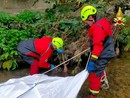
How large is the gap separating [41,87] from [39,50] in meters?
1.31

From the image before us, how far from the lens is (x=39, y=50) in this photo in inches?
250

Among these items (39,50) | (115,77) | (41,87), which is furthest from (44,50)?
(115,77)

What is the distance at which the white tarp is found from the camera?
197 inches

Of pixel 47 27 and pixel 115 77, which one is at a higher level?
pixel 47 27

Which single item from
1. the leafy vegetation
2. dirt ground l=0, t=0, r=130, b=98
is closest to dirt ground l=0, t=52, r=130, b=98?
dirt ground l=0, t=0, r=130, b=98

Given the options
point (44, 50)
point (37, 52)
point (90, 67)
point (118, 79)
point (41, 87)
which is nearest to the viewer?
point (41, 87)

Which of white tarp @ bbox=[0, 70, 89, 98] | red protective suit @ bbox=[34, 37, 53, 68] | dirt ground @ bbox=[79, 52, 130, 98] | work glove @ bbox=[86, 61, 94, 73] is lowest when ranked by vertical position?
dirt ground @ bbox=[79, 52, 130, 98]

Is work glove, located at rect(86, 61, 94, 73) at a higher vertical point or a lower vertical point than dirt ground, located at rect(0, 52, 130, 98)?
higher

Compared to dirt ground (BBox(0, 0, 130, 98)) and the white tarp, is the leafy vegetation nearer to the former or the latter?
dirt ground (BBox(0, 0, 130, 98))

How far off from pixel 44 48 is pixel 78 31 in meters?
→ 1.62

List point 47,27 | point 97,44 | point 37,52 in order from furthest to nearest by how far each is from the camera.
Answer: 1. point 47,27
2. point 37,52
3. point 97,44

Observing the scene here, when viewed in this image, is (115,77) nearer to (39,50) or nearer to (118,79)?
(118,79)

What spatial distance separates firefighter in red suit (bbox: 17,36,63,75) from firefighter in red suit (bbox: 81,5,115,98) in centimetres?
76

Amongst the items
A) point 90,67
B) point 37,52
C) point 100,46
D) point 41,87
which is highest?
point 100,46
